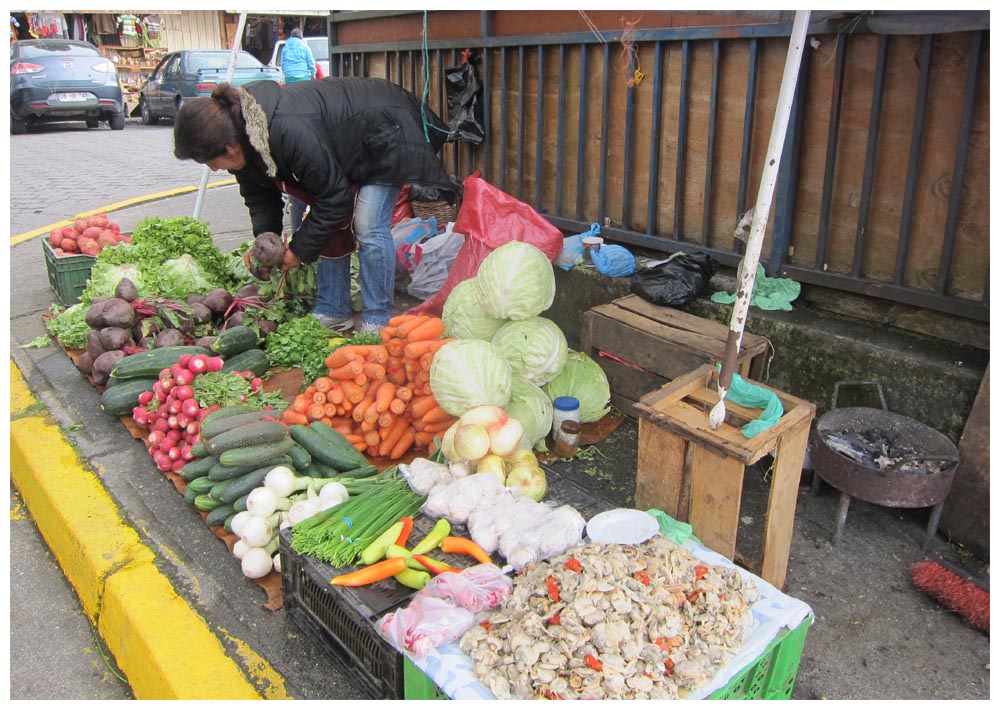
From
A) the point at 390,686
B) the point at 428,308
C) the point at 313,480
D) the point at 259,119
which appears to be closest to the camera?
the point at 390,686

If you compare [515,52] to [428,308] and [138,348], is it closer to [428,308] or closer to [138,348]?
[428,308]

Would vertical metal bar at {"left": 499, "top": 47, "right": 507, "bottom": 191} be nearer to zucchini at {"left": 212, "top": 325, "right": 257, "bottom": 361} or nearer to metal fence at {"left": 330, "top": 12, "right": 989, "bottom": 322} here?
metal fence at {"left": 330, "top": 12, "right": 989, "bottom": 322}

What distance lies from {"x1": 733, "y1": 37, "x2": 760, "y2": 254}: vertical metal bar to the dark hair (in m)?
2.92

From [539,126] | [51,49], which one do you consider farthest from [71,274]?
[51,49]

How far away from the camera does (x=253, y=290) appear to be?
565 centimetres

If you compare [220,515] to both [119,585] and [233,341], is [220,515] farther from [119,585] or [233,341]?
[233,341]

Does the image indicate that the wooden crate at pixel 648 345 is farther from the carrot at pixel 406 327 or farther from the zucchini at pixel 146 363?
the zucchini at pixel 146 363

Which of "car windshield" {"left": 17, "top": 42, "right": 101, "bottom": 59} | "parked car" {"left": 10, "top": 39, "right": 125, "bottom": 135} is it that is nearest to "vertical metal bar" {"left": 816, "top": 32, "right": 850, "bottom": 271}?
"parked car" {"left": 10, "top": 39, "right": 125, "bottom": 135}

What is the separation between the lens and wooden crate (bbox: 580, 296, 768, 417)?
4.00 meters

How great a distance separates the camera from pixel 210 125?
446cm

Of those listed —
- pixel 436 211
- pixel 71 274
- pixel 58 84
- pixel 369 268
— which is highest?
pixel 58 84

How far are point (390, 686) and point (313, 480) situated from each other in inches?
47.1

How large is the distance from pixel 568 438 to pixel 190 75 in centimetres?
1844

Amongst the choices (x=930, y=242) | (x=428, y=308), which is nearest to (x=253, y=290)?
(x=428, y=308)
